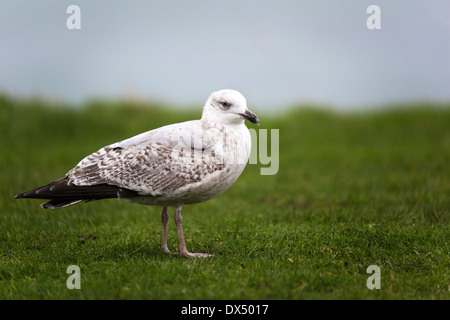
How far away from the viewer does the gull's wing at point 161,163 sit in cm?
694

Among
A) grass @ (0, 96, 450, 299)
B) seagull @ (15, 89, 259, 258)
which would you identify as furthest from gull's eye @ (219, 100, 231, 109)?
grass @ (0, 96, 450, 299)

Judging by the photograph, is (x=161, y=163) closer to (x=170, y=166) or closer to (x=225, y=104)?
(x=170, y=166)

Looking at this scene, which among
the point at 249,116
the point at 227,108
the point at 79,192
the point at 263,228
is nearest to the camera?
the point at 79,192

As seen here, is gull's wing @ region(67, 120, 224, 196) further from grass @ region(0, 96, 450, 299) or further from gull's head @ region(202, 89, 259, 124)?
grass @ region(0, 96, 450, 299)

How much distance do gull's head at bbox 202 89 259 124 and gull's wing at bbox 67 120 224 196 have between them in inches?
9.0


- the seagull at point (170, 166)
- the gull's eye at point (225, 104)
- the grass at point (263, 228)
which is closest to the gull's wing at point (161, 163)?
the seagull at point (170, 166)

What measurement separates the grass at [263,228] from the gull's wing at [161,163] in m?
1.04

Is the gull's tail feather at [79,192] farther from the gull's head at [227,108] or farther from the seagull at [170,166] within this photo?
the gull's head at [227,108]

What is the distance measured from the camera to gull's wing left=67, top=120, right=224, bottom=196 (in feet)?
22.8

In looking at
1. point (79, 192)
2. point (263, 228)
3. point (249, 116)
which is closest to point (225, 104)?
point (249, 116)

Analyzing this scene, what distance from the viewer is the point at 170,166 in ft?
22.9

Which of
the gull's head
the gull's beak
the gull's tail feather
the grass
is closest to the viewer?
the grass

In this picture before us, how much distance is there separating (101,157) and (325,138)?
13.1 m

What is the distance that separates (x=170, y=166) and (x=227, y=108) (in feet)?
3.74
